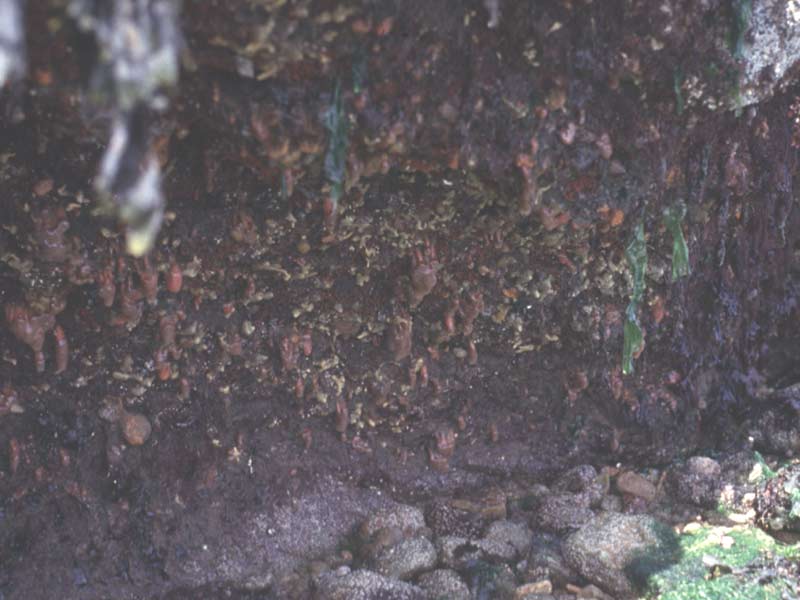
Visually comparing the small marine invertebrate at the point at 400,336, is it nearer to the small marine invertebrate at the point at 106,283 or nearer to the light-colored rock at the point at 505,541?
the light-colored rock at the point at 505,541

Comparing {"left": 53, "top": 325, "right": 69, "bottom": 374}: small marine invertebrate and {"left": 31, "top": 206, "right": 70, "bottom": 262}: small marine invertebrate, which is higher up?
{"left": 31, "top": 206, "right": 70, "bottom": 262}: small marine invertebrate

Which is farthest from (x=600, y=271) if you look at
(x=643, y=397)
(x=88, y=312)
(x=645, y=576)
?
(x=88, y=312)

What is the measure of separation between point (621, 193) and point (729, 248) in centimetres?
137

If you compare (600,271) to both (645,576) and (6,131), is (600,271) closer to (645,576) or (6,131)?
(645,576)

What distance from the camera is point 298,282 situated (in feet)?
13.3

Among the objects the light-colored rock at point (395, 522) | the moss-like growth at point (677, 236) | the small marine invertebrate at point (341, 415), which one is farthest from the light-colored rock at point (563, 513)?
the moss-like growth at point (677, 236)

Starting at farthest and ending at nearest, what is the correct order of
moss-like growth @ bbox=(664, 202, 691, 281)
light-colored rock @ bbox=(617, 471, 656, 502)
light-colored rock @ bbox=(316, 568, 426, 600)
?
light-colored rock @ bbox=(617, 471, 656, 502) < moss-like growth @ bbox=(664, 202, 691, 281) < light-colored rock @ bbox=(316, 568, 426, 600)

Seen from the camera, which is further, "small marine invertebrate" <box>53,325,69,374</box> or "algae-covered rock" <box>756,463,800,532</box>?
"algae-covered rock" <box>756,463,800,532</box>

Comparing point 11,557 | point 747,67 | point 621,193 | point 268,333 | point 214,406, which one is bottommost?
point 11,557

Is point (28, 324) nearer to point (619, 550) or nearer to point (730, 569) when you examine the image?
point (619, 550)

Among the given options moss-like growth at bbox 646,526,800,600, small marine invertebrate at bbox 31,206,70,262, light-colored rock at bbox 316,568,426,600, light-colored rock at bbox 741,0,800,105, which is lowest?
moss-like growth at bbox 646,526,800,600

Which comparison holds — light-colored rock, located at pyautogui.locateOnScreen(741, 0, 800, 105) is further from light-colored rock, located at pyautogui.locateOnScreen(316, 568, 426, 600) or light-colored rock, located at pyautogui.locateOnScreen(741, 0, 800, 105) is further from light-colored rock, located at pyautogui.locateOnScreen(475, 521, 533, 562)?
light-colored rock, located at pyautogui.locateOnScreen(316, 568, 426, 600)

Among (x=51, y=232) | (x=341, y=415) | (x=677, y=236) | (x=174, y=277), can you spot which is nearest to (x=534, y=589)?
(x=341, y=415)

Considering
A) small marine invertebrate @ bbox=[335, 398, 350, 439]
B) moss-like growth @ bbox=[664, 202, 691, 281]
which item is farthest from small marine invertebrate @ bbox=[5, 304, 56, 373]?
moss-like growth @ bbox=[664, 202, 691, 281]
